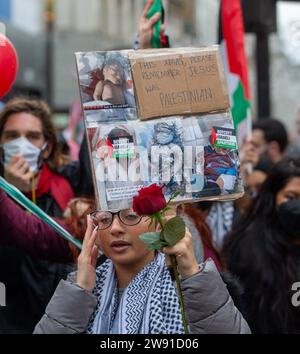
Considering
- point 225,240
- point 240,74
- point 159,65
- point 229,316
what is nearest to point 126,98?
point 159,65

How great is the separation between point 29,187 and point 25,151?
0.24 metres

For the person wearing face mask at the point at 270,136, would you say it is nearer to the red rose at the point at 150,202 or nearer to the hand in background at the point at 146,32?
the hand in background at the point at 146,32

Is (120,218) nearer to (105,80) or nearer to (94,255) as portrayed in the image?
(94,255)

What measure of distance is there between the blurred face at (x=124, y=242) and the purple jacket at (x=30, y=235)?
888 millimetres

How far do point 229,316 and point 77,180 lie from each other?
2.01 m

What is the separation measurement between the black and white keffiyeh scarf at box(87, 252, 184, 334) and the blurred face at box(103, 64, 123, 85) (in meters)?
0.60

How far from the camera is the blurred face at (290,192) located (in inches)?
161

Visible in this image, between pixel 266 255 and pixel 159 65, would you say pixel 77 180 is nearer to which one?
Answer: pixel 266 255

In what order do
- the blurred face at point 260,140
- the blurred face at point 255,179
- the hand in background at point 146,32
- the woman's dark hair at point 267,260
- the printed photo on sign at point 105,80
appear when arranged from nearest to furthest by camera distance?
the printed photo on sign at point 105,80, the woman's dark hair at point 267,260, the hand in background at point 146,32, the blurred face at point 255,179, the blurred face at point 260,140

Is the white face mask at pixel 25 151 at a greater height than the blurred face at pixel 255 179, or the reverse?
the white face mask at pixel 25 151

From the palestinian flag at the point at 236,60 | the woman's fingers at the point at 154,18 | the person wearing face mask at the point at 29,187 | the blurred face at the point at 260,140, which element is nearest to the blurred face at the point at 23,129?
the person wearing face mask at the point at 29,187

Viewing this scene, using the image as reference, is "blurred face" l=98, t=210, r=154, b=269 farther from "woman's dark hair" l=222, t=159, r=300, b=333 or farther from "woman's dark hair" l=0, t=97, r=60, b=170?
"woman's dark hair" l=0, t=97, r=60, b=170

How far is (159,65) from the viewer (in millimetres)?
2711
